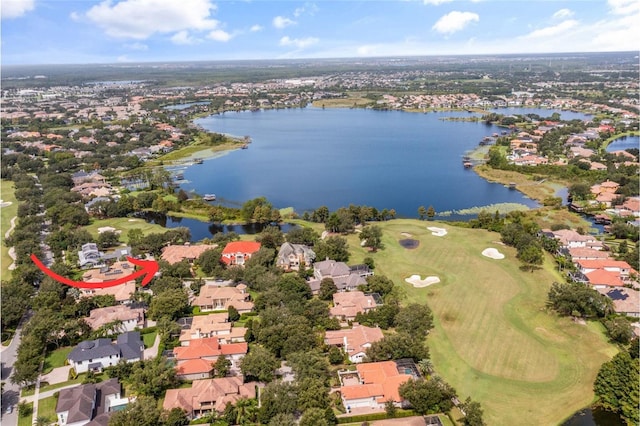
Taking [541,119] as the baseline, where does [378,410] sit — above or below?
below

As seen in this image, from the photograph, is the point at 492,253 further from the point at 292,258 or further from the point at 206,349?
the point at 206,349

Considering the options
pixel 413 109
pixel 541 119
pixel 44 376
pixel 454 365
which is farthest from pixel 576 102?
pixel 44 376

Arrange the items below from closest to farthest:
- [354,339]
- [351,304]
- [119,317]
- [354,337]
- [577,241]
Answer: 1. [354,339]
2. [354,337]
3. [119,317]
4. [351,304]
5. [577,241]

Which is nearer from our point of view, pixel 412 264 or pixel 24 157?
pixel 412 264

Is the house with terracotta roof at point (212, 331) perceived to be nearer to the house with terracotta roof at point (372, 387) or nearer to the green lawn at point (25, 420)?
the house with terracotta roof at point (372, 387)

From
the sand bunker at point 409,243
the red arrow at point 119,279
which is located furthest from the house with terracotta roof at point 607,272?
the red arrow at point 119,279

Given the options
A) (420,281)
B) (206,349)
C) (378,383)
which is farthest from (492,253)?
(206,349)

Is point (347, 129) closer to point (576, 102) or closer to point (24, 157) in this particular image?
point (24, 157)
